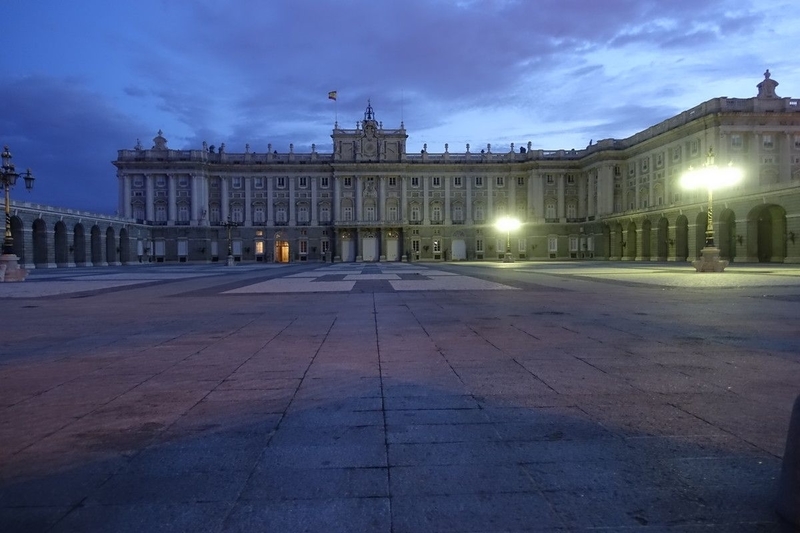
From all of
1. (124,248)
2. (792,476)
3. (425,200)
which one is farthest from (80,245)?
(792,476)

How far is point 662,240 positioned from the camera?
5888 cm

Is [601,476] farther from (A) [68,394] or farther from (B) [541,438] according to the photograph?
(A) [68,394]

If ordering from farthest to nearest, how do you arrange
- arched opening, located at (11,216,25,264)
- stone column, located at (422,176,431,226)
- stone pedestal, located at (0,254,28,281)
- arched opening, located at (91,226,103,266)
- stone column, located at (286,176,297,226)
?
stone column, located at (286,176,297,226), stone column, located at (422,176,431,226), arched opening, located at (91,226,103,266), arched opening, located at (11,216,25,264), stone pedestal, located at (0,254,28,281)

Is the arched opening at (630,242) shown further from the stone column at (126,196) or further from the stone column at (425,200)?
the stone column at (126,196)

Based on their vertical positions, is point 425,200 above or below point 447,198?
below

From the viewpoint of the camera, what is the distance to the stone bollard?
2.39 m

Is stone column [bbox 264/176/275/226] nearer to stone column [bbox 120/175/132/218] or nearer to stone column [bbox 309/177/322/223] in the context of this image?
stone column [bbox 309/177/322/223]

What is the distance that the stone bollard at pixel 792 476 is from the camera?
7.86 ft

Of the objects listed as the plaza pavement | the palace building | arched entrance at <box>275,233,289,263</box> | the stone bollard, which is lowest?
the plaza pavement

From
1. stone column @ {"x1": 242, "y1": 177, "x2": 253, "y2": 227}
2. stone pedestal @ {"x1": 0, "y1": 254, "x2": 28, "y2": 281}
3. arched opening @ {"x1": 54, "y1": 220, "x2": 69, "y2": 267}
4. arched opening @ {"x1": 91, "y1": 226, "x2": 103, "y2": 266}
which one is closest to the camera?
stone pedestal @ {"x1": 0, "y1": 254, "x2": 28, "y2": 281}

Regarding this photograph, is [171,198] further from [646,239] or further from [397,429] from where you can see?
[397,429]

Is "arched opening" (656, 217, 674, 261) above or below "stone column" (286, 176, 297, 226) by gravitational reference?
below

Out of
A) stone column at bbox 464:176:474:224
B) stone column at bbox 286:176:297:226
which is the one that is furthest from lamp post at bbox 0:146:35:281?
stone column at bbox 464:176:474:224

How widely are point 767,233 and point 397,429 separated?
178 ft
